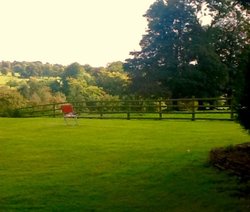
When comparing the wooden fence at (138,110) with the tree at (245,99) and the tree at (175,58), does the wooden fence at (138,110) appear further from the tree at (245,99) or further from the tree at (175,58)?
the tree at (245,99)

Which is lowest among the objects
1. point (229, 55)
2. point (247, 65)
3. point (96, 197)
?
point (96, 197)

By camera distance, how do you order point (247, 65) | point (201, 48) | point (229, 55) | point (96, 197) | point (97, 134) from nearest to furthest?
point (96, 197) < point (247, 65) < point (97, 134) < point (201, 48) < point (229, 55)

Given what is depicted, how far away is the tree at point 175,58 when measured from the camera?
3895cm

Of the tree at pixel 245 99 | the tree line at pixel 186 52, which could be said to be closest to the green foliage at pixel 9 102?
the tree line at pixel 186 52

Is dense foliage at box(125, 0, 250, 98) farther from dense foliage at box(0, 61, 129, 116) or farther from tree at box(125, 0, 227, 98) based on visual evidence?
dense foliage at box(0, 61, 129, 116)

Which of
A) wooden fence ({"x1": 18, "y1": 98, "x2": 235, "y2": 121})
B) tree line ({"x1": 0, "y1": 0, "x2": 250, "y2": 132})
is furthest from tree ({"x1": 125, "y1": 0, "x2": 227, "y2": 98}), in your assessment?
wooden fence ({"x1": 18, "y1": 98, "x2": 235, "y2": 121})

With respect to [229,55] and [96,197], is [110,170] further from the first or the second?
[229,55]

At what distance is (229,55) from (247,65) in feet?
111

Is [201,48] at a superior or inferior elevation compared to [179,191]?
superior

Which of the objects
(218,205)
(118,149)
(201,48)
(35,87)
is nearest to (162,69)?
(201,48)

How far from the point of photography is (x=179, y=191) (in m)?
7.53

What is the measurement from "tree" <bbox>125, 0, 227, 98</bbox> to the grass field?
980 inches

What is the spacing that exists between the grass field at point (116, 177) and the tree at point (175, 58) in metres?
24.9

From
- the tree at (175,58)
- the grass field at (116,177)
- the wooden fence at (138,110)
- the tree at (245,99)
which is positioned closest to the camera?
the grass field at (116,177)
